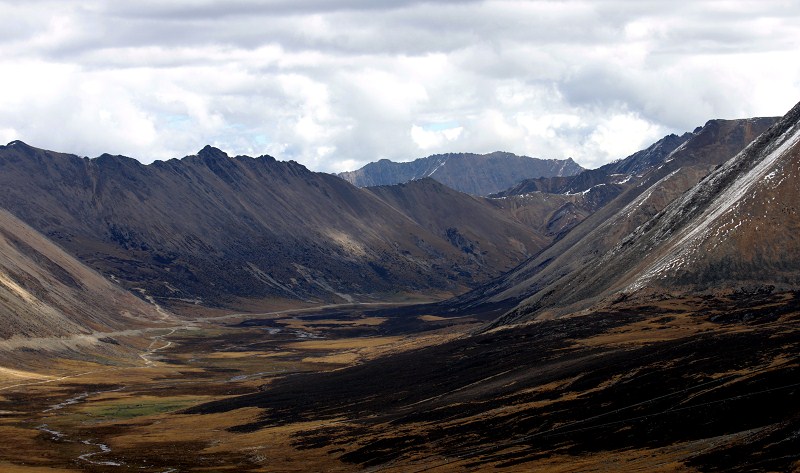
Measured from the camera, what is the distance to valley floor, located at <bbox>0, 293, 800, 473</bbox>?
273ft

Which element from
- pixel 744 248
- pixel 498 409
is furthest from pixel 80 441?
pixel 744 248

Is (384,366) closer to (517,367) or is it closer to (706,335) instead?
(517,367)

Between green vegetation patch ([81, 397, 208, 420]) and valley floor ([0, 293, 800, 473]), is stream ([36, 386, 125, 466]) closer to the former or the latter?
valley floor ([0, 293, 800, 473])

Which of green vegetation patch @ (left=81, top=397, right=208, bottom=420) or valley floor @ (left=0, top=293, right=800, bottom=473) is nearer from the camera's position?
valley floor @ (left=0, top=293, right=800, bottom=473)

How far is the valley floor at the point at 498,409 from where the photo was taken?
83.2 meters

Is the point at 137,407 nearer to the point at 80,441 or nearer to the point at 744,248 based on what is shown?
the point at 80,441

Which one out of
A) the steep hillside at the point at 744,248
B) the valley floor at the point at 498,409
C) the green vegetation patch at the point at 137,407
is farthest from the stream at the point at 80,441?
the steep hillside at the point at 744,248

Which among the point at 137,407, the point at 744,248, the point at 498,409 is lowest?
the point at 498,409

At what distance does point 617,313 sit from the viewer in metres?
181

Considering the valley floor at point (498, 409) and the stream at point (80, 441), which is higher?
the stream at point (80, 441)

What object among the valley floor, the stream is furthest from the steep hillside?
the stream

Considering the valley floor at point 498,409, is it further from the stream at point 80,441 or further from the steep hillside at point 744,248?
the steep hillside at point 744,248

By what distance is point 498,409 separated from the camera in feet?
381

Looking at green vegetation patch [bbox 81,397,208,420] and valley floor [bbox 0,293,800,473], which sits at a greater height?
green vegetation patch [bbox 81,397,208,420]
